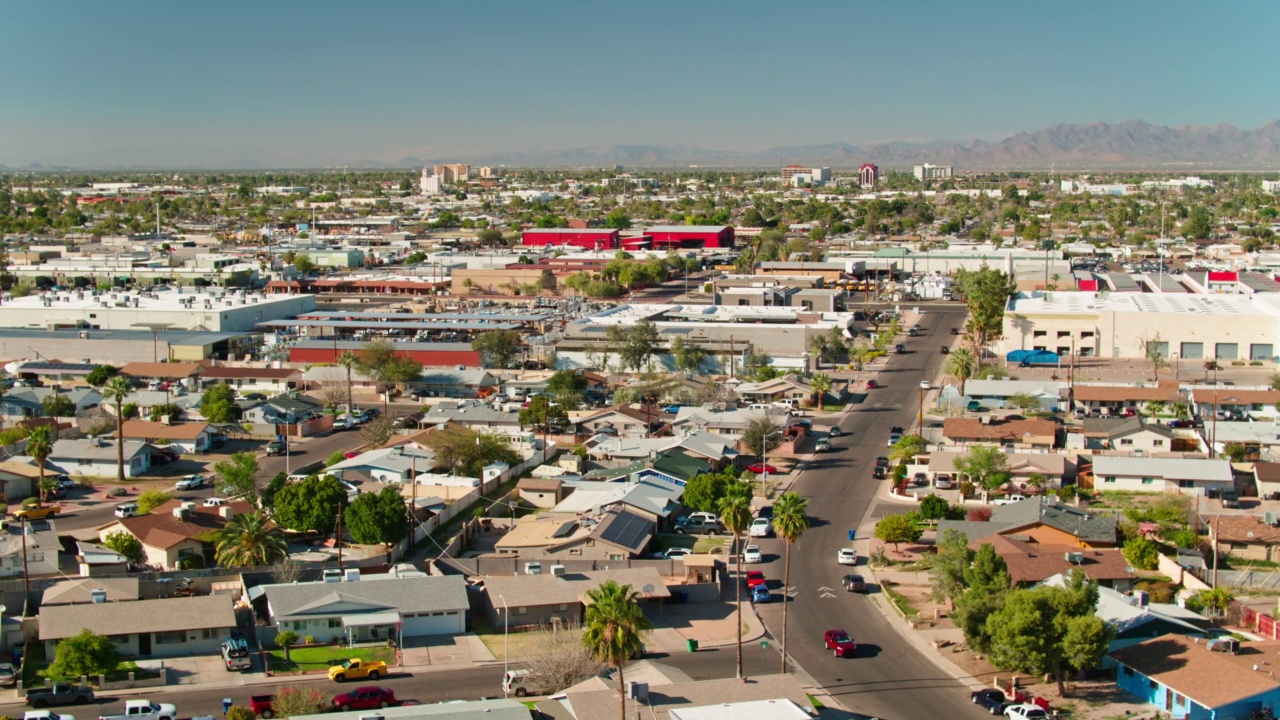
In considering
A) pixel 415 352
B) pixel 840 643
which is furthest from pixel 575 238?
pixel 840 643

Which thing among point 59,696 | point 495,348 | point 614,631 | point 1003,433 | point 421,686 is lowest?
point 421,686

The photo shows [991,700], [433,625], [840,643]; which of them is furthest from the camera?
[433,625]

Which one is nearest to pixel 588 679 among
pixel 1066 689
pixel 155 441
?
pixel 1066 689

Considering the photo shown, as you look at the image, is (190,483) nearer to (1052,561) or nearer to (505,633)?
(505,633)

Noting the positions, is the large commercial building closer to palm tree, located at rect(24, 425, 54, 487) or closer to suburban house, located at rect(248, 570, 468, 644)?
A: palm tree, located at rect(24, 425, 54, 487)

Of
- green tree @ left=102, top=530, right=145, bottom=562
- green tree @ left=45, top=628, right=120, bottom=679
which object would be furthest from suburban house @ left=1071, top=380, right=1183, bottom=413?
green tree @ left=45, top=628, right=120, bottom=679

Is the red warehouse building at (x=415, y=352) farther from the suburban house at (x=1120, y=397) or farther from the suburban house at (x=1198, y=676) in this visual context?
the suburban house at (x=1198, y=676)
